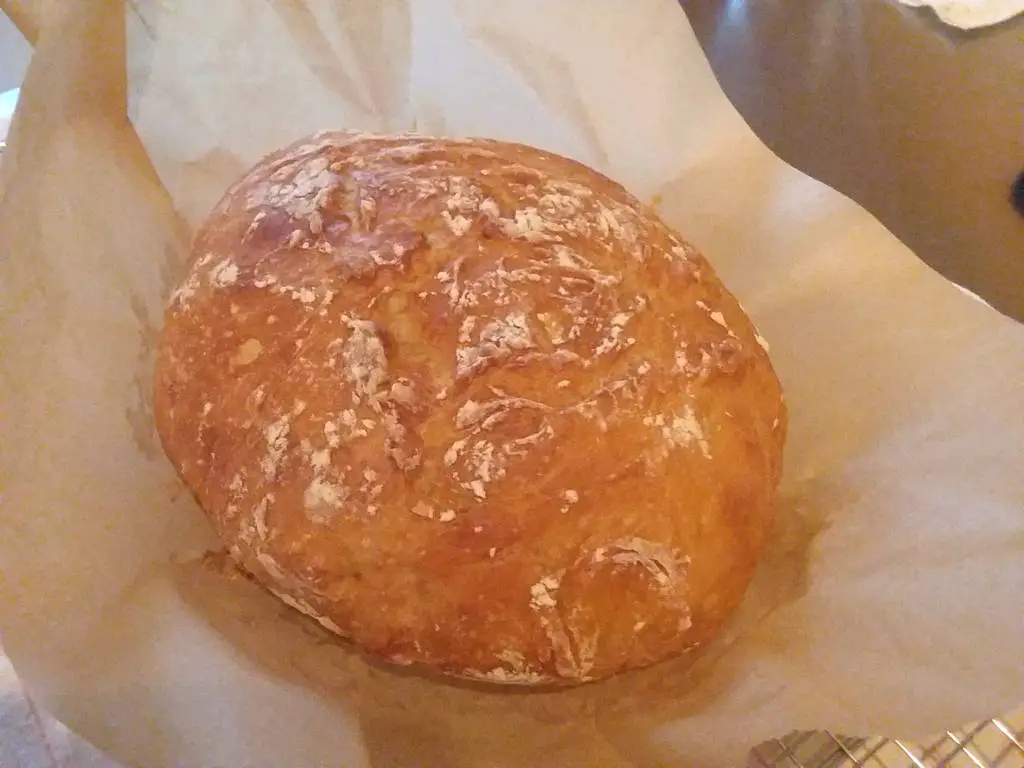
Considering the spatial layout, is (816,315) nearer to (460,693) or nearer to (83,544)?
(460,693)

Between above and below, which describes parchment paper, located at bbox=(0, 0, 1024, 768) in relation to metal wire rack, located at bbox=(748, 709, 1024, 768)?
above

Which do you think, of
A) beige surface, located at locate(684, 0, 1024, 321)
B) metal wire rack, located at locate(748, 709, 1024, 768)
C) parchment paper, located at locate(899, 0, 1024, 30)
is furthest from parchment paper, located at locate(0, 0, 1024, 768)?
parchment paper, located at locate(899, 0, 1024, 30)

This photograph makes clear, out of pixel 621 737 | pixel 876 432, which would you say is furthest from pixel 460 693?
pixel 876 432

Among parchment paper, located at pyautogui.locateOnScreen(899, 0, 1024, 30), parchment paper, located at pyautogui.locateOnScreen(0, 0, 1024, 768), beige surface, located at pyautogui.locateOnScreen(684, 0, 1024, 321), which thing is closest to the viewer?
parchment paper, located at pyautogui.locateOnScreen(0, 0, 1024, 768)

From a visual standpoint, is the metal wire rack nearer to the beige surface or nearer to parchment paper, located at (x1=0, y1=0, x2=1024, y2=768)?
parchment paper, located at (x1=0, y1=0, x2=1024, y2=768)

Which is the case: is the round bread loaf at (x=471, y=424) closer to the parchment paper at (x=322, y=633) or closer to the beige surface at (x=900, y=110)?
the parchment paper at (x=322, y=633)
